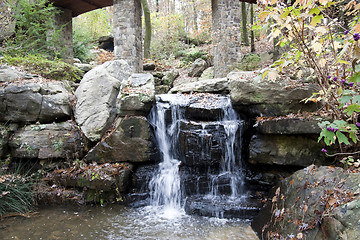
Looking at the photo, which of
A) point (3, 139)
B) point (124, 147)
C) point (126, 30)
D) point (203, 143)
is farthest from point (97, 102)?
point (126, 30)

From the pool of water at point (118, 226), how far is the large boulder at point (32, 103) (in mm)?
2019

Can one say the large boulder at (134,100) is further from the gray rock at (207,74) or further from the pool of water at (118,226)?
the gray rock at (207,74)

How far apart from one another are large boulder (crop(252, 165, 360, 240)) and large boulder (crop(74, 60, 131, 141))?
360 centimetres

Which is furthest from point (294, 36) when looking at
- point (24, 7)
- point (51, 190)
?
point (24, 7)

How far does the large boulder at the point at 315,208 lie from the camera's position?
7.18ft

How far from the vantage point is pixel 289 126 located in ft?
13.9

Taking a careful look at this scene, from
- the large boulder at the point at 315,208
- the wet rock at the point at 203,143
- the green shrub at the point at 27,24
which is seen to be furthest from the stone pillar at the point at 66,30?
the large boulder at the point at 315,208

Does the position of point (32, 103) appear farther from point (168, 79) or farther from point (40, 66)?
point (168, 79)

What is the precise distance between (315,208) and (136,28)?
836cm

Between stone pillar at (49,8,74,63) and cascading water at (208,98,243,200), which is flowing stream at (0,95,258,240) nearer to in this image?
cascading water at (208,98,243,200)

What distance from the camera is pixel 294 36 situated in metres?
2.74

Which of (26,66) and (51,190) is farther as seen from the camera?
(26,66)

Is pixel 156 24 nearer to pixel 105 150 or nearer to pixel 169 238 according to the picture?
pixel 105 150

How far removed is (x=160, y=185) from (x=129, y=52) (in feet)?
18.9
